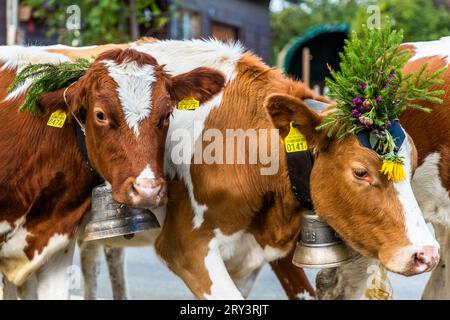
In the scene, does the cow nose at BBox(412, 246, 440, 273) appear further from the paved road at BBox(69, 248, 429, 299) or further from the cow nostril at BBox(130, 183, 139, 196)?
the paved road at BBox(69, 248, 429, 299)

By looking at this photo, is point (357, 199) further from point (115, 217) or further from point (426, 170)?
point (115, 217)

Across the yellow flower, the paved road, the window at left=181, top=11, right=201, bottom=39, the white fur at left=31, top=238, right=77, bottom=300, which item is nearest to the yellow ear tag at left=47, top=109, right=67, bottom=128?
the white fur at left=31, top=238, right=77, bottom=300

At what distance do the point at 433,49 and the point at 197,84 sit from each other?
5.26 feet

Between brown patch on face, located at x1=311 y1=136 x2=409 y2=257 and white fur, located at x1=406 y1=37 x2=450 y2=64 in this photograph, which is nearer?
brown patch on face, located at x1=311 y1=136 x2=409 y2=257

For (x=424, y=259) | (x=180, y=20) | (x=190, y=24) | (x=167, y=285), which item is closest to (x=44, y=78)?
(x=424, y=259)

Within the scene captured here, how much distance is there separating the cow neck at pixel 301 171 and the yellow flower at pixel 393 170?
445mm

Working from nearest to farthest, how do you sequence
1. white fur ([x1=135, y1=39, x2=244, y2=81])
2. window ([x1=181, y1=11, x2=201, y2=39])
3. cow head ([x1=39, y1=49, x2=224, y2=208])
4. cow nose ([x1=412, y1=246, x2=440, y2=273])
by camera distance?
cow nose ([x1=412, y1=246, x2=440, y2=273]), cow head ([x1=39, y1=49, x2=224, y2=208]), white fur ([x1=135, y1=39, x2=244, y2=81]), window ([x1=181, y1=11, x2=201, y2=39])

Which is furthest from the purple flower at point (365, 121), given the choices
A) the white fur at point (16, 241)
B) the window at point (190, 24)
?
the window at point (190, 24)

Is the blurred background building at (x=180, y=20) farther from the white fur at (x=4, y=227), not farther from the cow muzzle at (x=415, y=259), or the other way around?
the cow muzzle at (x=415, y=259)

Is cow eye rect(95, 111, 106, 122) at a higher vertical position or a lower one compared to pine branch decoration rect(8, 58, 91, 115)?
lower

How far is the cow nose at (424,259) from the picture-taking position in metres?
3.63

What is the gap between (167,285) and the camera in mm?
7562

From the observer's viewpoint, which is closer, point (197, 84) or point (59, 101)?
point (59, 101)

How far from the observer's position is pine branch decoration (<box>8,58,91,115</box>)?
407cm
